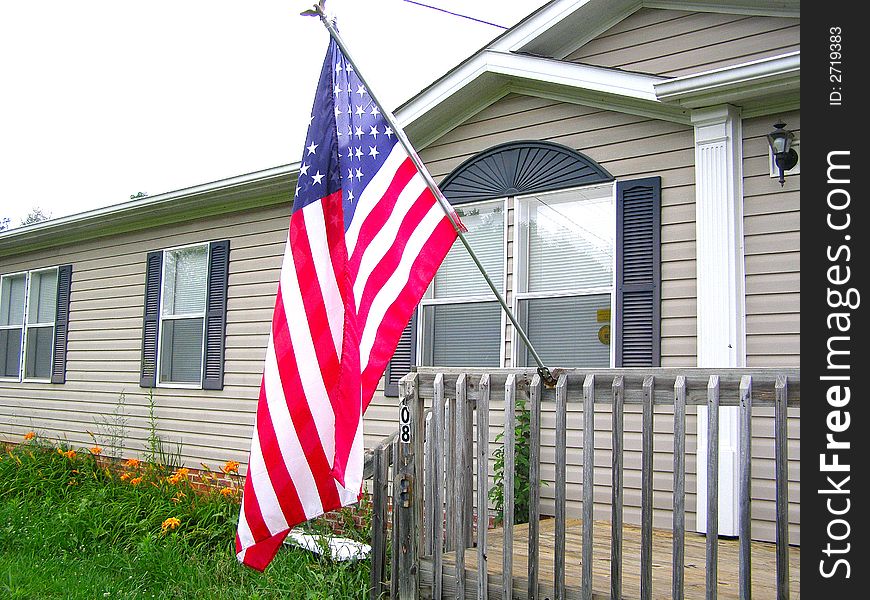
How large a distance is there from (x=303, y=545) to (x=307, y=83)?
3495 centimetres

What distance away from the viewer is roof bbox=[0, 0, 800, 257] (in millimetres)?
5129

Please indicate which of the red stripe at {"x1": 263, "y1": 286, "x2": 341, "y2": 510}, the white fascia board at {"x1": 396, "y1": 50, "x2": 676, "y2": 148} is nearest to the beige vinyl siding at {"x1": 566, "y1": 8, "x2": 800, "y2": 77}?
the white fascia board at {"x1": 396, "y1": 50, "x2": 676, "y2": 148}

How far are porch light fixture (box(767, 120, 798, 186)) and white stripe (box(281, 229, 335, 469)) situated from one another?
310 centimetres

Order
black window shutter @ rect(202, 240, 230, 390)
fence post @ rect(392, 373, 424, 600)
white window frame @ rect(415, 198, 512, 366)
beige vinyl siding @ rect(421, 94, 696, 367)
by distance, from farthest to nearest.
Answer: black window shutter @ rect(202, 240, 230, 390) → white window frame @ rect(415, 198, 512, 366) → beige vinyl siding @ rect(421, 94, 696, 367) → fence post @ rect(392, 373, 424, 600)

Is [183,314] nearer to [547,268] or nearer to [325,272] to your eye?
[547,268]

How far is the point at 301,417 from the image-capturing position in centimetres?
357

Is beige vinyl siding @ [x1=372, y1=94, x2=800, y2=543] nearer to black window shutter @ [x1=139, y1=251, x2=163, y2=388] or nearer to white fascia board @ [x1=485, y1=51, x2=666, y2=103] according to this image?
white fascia board @ [x1=485, y1=51, x2=666, y2=103]

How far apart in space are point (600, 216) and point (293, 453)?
10.5ft

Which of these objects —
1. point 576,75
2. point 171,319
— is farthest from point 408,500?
point 171,319

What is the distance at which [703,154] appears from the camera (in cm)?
542

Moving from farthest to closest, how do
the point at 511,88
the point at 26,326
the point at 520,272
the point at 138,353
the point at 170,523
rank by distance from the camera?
the point at 26,326 < the point at 138,353 < the point at 170,523 < the point at 511,88 < the point at 520,272

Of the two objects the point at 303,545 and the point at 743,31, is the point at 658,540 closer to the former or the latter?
the point at 303,545

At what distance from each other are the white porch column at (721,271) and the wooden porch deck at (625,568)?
43cm

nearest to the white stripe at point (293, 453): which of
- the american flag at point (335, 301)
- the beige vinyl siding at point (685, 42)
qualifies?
the american flag at point (335, 301)
